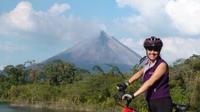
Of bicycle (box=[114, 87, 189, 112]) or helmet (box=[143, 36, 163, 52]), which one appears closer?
bicycle (box=[114, 87, 189, 112])

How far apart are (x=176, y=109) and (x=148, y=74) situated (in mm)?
394

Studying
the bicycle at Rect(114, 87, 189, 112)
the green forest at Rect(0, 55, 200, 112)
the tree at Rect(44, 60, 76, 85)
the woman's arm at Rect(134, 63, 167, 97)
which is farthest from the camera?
the tree at Rect(44, 60, 76, 85)

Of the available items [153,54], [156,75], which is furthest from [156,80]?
[153,54]

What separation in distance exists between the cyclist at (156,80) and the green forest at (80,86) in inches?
1381

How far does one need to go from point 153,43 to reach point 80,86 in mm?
66552

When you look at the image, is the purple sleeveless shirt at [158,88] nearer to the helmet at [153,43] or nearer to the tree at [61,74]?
the helmet at [153,43]

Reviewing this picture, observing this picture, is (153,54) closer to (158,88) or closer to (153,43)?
(153,43)

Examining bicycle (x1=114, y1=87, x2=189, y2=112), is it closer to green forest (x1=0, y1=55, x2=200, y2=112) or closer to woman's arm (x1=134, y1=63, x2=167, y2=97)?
woman's arm (x1=134, y1=63, x2=167, y2=97)

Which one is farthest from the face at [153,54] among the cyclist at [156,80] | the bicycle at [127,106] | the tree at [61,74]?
the tree at [61,74]

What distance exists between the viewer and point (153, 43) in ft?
13.9

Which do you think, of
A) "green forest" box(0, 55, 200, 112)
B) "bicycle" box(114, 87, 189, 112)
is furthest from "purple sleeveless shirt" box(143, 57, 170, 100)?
"green forest" box(0, 55, 200, 112)

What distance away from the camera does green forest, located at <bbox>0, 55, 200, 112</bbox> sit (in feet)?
160

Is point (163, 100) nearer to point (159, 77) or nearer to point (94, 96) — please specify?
point (159, 77)

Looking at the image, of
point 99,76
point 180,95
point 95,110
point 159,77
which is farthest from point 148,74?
point 99,76
